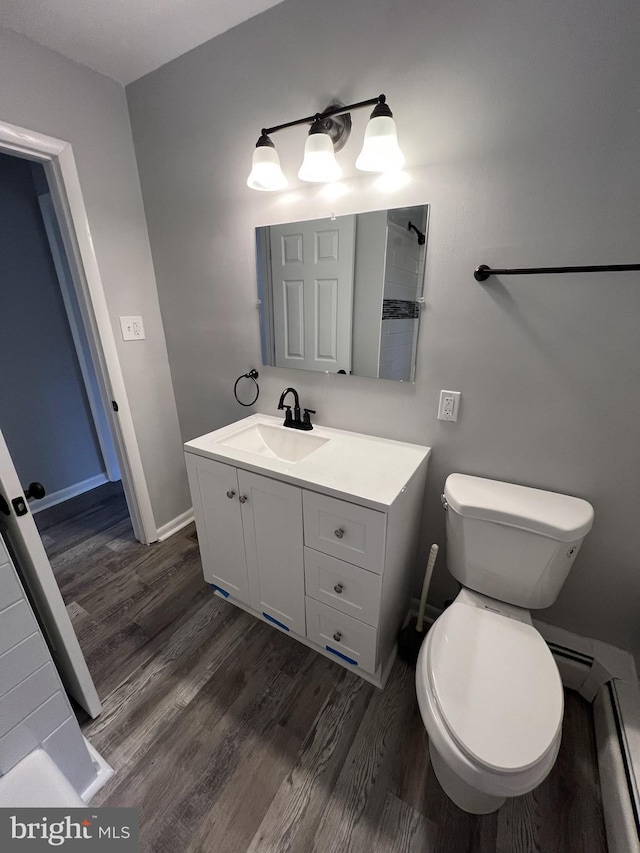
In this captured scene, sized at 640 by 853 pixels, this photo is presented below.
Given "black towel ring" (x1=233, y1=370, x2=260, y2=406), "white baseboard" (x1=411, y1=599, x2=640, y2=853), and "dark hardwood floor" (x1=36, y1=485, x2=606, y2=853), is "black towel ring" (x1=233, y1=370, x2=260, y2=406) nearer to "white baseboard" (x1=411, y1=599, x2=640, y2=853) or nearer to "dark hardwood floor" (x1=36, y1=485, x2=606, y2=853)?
"dark hardwood floor" (x1=36, y1=485, x2=606, y2=853)

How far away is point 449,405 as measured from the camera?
1.33 m

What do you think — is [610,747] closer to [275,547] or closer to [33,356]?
[275,547]

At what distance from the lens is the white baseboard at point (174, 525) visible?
2213mm

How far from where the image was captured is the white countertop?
1112 mm

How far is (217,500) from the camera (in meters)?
1.47

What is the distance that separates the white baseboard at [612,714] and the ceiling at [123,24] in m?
2.66

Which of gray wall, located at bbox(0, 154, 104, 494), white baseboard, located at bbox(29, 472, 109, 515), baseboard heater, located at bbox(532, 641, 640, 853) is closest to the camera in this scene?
baseboard heater, located at bbox(532, 641, 640, 853)

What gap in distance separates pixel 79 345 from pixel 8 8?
5.85ft

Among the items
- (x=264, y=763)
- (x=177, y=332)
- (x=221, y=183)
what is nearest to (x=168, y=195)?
(x=221, y=183)

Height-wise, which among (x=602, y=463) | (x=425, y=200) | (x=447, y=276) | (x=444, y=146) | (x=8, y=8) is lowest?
(x=602, y=463)

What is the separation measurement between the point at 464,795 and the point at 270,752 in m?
0.61

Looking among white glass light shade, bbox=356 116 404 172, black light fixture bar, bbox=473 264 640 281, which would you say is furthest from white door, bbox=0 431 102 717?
black light fixture bar, bbox=473 264 640 281

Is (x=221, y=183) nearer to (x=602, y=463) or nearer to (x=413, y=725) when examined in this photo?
(x=602, y=463)

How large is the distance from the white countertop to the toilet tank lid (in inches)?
7.5
